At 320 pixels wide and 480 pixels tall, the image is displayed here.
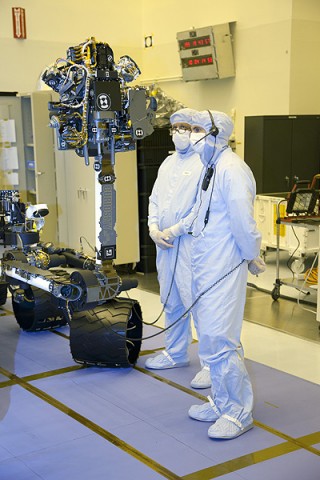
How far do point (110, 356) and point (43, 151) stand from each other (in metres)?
4.18

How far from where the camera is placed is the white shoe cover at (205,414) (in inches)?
155

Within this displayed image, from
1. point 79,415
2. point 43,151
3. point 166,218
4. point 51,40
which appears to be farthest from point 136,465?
point 51,40

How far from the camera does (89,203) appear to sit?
310 inches

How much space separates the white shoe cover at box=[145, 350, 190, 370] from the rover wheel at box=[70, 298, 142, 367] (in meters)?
0.16

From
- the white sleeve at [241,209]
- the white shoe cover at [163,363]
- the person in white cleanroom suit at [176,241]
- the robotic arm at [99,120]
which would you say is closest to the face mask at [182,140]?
the person in white cleanroom suit at [176,241]

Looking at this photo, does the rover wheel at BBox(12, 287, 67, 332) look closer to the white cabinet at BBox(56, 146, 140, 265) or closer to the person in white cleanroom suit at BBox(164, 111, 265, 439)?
the white cabinet at BBox(56, 146, 140, 265)

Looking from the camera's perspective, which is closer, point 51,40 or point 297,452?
point 297,452

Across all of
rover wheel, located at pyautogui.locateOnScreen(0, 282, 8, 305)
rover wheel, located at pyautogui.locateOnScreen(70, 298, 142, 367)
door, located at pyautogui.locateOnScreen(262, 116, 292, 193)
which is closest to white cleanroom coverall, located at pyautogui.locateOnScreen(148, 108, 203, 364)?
rover wheel, located at pyautogui.locateOnScreen(70, 298, 142, 367)

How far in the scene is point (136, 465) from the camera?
3424mm

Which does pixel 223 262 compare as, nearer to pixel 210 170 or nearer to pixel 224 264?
pixel 224 264

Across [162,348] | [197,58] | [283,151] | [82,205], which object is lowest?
[162,348]

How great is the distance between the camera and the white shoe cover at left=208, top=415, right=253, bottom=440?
12.1ft

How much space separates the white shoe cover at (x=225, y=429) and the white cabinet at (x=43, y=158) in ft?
16.5

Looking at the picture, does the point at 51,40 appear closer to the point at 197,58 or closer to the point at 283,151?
the point at 197,58
